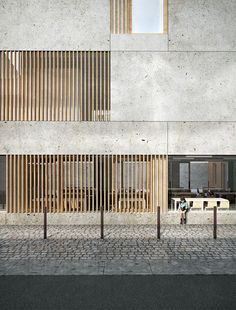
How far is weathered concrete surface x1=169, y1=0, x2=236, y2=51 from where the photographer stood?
1170cm

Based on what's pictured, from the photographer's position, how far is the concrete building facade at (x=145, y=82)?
1168 centimetres

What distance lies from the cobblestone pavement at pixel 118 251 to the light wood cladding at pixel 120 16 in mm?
7685

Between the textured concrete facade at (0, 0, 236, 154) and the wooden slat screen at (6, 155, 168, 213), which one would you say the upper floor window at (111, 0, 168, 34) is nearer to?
the textured concrete facade at (0, 0, 236, 154)

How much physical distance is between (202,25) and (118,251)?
9.19m

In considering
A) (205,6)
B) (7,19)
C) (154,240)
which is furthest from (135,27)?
(154,240)

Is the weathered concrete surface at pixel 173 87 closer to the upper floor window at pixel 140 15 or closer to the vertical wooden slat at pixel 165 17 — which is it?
the upper floor window at pixel 140 15

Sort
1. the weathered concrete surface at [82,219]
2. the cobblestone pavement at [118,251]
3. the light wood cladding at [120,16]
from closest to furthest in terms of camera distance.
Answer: the cobblestone pavement at [118,251], the weathered concrete surface at [82,219], the light wood cladding at [120,16]

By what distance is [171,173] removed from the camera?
19.0 metres

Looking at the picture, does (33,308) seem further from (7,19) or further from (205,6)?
(205,6)

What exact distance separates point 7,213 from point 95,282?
705 centimetres

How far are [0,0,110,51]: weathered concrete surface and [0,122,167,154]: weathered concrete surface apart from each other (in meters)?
3.26

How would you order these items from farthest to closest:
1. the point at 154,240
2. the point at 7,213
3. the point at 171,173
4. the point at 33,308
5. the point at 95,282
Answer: the point at 171,173
the point at 7,213
the point at 154,240
the point at 95,282
the point at 33,308

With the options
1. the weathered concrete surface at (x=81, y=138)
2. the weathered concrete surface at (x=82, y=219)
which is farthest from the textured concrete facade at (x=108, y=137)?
the weathered concrete surface at (x=82, y=219)

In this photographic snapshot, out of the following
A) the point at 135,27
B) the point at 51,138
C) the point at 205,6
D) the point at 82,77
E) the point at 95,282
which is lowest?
the point at 95,282
